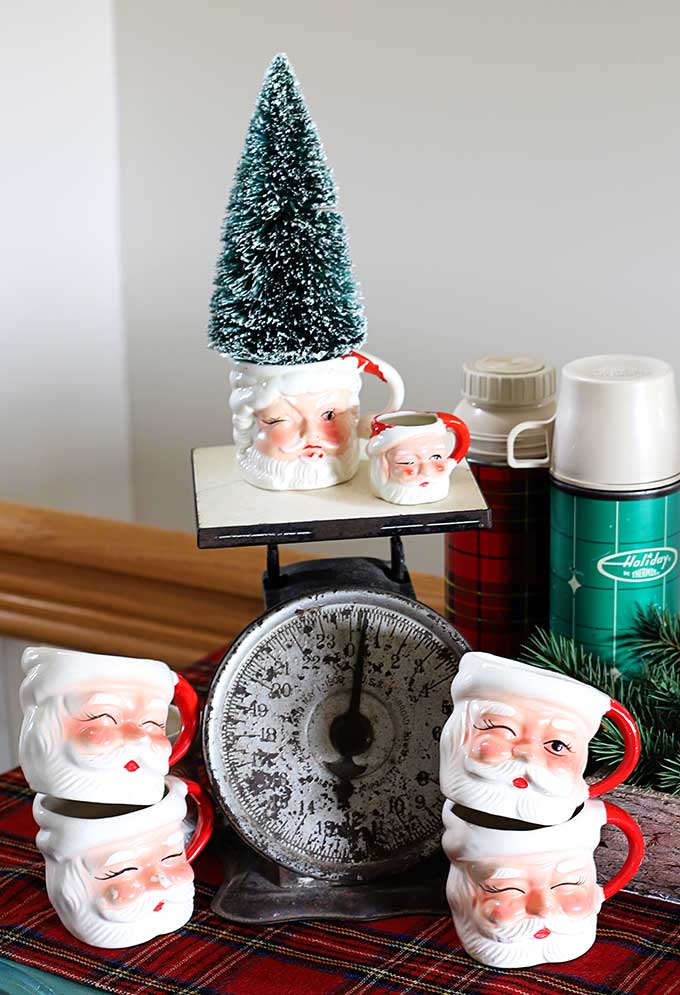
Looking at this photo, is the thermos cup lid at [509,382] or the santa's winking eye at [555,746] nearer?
the santa's winking eye at [555,746]

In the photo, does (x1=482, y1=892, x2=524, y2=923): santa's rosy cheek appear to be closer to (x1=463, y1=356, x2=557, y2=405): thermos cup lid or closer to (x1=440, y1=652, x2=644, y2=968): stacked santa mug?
(x1=440, y1=652, x2=644, y2=968): stacked santa mug

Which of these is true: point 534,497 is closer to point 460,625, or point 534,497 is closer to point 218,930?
point 460,625

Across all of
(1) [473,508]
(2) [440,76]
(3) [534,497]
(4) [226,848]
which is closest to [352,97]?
(2) [440,76]

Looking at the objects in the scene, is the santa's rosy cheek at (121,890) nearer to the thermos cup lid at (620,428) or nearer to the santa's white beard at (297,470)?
the santa's white beard at (297,470)

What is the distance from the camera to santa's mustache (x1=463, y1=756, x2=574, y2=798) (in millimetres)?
727

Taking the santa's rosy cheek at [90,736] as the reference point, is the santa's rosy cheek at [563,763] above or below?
below

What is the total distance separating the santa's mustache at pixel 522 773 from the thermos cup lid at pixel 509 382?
1.09 ft

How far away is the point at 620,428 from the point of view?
2.84 ft

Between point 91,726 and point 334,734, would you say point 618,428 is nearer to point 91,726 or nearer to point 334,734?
point 334,734

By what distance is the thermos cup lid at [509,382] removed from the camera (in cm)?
97

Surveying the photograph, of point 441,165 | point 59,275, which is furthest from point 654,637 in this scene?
point 59,275

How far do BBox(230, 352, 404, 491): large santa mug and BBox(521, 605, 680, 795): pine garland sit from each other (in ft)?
0.65

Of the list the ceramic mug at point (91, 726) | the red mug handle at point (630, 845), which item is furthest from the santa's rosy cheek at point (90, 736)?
the red mug handle at point (630, 845)

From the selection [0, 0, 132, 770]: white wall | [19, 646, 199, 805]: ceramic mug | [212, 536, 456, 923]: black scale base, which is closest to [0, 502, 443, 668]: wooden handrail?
[0, 0, 132, 770]: white wall
